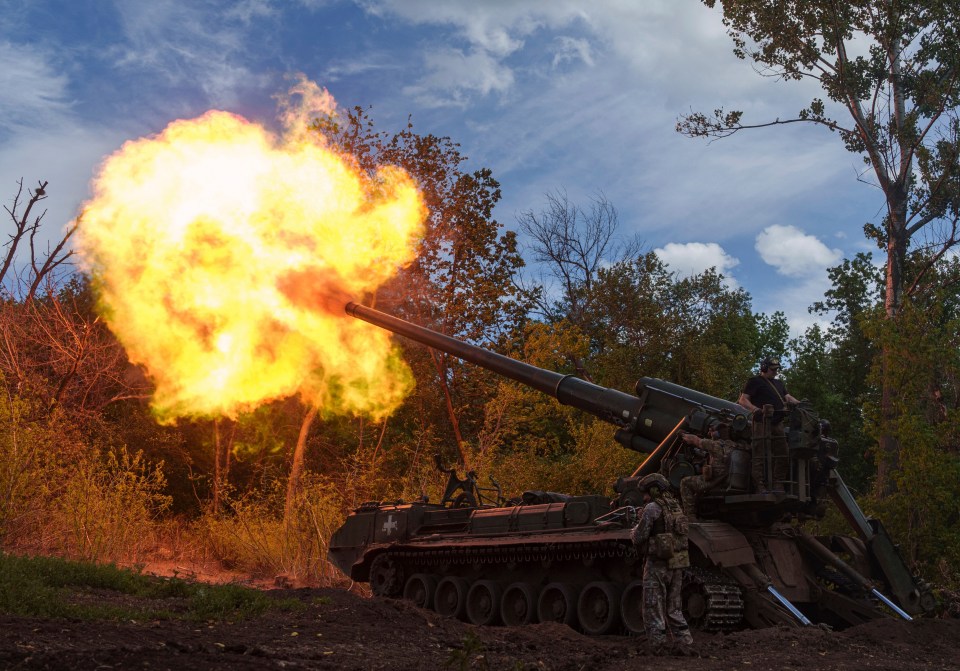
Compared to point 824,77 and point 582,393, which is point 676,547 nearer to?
point 582,393

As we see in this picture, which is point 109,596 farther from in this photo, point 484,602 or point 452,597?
point 484,602

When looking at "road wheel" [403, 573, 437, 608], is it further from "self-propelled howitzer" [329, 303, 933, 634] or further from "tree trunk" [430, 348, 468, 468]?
"tree trunk" [430, 348, 468, 468]

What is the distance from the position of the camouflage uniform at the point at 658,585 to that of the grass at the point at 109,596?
4553mm

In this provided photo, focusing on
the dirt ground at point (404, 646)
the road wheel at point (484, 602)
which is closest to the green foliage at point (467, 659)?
the dirt ground at point (404, 646)

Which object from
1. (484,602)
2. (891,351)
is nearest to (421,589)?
(484,602)

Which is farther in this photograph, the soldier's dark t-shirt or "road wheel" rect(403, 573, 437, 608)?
"road wheel" rect(403, 573, 437, 608)

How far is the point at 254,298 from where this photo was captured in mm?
18766

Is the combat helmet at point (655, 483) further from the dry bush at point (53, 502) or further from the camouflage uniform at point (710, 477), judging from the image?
the dry bush at point (53, 502)

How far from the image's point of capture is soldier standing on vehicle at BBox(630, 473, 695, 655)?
433 inches

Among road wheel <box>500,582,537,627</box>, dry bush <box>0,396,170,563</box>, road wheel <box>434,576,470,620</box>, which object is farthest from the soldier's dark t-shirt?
dry bush <box>0,396,170,563</box>

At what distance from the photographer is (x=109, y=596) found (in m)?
13.8

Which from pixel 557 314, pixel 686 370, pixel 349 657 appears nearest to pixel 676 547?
pixel 349 657

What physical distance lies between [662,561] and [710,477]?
2.02m

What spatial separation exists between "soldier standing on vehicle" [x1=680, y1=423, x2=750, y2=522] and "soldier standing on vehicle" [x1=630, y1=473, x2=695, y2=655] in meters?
1.61
